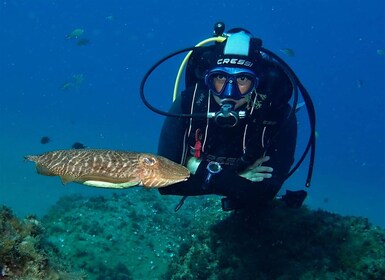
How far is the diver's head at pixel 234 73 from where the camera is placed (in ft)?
16.3

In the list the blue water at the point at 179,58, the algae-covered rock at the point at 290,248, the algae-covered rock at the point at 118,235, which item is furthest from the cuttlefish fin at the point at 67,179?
the blue water at the point at 179,58

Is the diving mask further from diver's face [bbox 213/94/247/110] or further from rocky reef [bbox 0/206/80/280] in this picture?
rocky reef [bbox 0/206/80/280]

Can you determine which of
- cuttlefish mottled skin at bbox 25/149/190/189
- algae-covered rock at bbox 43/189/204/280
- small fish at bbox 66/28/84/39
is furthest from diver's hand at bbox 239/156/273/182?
small fish at bbox 66/28/84/39

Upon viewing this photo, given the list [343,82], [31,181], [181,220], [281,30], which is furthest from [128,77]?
[181,220]

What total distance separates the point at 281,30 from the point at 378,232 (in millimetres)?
134305

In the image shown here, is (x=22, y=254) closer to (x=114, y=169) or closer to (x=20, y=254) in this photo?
(x=20, y=254)

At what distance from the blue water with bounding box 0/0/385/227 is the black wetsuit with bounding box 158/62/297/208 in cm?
8137

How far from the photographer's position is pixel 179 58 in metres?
135

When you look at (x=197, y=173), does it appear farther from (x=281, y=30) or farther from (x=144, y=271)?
(x=281, y=30)

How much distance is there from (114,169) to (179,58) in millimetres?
135165

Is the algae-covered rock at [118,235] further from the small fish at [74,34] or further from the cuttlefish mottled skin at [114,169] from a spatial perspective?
the small fish at [74,34]

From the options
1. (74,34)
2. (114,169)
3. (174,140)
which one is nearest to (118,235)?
(174,140)

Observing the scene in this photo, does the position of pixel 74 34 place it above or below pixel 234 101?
above

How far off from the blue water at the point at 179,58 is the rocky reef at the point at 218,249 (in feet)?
254
